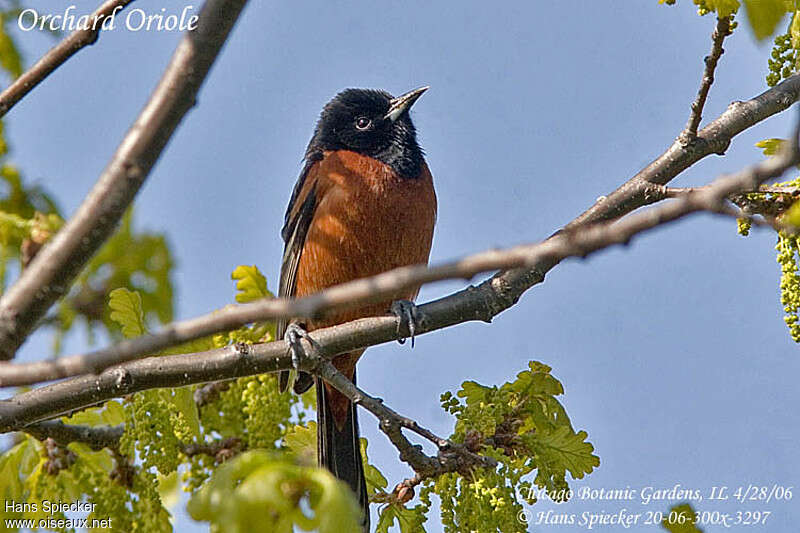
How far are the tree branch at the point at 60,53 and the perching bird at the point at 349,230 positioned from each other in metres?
2.04

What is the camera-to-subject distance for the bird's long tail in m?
4.52

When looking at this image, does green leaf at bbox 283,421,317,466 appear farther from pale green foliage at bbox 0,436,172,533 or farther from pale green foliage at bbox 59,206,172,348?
pale green foliage at bbox 59,206,172,348

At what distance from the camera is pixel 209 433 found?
4.50 metres

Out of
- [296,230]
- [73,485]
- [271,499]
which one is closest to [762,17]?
[271,499]

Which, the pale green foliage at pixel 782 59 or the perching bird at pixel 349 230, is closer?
the pale green foliage at pixel 782 59

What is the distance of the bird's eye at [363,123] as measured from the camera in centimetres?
586

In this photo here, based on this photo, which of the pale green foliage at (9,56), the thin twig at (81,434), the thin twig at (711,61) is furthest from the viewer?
the pale green foliage at (9,56)

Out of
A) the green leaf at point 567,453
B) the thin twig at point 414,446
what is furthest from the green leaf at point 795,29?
the thin twig at point 414,446

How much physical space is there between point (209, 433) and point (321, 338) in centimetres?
125

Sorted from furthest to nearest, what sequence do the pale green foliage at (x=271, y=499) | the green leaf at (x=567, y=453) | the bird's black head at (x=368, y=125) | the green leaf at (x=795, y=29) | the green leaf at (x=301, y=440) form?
1. the bird's black head at (x=368, y=125)
2. the green leaf at (x=301, y=440)
3. the green leaf at (x=567, y=453)
4. the green leaf at (x=795, y=29)
5. the pale green foliage at (x=271, y=499)

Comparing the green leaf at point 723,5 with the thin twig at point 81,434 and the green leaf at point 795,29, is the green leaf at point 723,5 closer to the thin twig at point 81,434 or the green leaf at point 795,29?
the green leaf at point 795,29

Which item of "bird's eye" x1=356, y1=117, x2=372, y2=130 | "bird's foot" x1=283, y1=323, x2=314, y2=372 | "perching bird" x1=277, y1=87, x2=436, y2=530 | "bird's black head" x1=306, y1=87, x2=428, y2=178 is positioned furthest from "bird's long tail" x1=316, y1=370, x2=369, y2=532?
"bird's eye" x1=356, y1=117, x2=372, y2=130

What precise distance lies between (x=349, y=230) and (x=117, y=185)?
2998mm

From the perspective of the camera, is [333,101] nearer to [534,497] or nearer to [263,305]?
[534,497]
